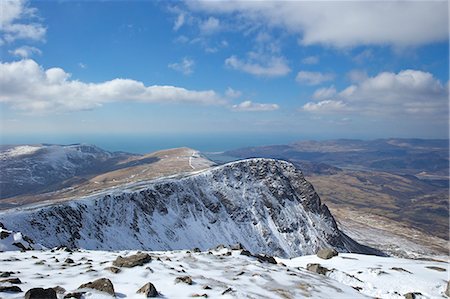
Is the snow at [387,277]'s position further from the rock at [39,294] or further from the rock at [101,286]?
the rock at [39,294]

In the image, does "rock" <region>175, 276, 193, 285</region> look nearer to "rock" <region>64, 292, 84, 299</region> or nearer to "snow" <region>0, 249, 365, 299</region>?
"snow" <region>0, 249, 365, 299</region>

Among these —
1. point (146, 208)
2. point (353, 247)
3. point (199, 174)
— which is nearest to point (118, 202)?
point (146, 208)

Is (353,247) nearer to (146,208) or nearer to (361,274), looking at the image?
(146,208)

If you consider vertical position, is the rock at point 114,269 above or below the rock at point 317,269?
above

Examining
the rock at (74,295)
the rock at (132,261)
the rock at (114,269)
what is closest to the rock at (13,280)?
the rock at (74,295)

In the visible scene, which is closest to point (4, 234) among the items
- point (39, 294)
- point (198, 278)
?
point (39, 294)

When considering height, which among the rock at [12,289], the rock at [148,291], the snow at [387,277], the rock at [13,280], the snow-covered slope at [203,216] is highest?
the rock at [12,289]
